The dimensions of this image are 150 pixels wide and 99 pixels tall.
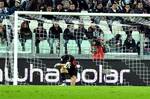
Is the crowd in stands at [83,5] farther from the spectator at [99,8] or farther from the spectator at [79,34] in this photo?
the spectator at [79,34]

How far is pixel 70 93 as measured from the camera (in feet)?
28.0

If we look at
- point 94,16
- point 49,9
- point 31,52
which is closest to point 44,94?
point 31,52

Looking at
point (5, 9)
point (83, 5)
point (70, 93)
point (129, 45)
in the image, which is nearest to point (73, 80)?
point (129, 45)

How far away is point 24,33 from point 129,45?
2501 mm

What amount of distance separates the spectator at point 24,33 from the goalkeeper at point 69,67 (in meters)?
0.95

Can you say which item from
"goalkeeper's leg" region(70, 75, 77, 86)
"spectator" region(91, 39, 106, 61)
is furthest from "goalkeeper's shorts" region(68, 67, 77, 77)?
"spectator" region(91, 39, 106, 61)

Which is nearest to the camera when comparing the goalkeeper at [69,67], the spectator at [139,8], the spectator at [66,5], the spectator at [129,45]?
the goalkeeper at [69,67]

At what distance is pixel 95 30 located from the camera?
14.4 metres

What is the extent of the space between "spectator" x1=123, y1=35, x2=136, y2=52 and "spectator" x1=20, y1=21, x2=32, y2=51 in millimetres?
2274

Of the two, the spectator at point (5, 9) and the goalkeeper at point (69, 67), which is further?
the spectator at point (5, 9)

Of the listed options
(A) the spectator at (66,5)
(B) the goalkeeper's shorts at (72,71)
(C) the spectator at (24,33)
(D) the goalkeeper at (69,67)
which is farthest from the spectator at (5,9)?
(B) the goalkeeper's shorts at (72,71)

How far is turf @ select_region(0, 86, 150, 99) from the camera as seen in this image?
8242 mm

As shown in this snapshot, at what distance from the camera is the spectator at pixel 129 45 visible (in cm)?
1416

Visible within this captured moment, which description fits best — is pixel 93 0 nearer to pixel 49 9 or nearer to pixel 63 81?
pixel 49 9
